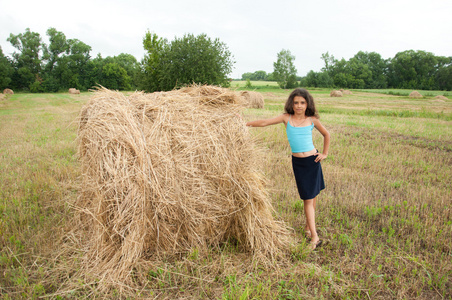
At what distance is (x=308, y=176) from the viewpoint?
368cm

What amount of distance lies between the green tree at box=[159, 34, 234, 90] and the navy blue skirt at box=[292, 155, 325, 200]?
1747cm

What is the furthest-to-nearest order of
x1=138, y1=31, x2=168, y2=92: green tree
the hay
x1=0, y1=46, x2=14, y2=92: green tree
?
x1=0, y1=46, x2=14, y2=92: green tree → x1=138, y1=31, x2=168, y2=92: green tree → the hay

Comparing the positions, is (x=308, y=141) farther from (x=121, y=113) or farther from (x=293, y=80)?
(x=293, y=80)

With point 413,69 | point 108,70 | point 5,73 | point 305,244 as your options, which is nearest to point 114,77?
point 108,70

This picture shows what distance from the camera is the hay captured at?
2912mm

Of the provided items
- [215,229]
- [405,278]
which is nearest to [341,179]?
[405,278]

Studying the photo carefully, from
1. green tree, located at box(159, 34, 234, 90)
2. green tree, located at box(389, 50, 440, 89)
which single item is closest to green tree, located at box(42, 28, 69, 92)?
green tree, located at box(159, 34, 234, 90)

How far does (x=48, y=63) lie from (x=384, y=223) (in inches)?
3262

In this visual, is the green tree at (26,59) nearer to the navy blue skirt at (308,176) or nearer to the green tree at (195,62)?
the green tree at (195,62)

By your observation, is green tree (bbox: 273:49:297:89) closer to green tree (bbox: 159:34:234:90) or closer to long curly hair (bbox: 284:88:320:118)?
green tree (bbox: 159:34:234:90)

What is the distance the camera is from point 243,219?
3.50m

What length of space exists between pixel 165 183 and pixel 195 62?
63.5 feet

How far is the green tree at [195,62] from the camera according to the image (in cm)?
2069

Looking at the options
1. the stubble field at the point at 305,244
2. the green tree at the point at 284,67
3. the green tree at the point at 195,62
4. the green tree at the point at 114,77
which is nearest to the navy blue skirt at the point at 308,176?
the stubble field at the point at 305,244
